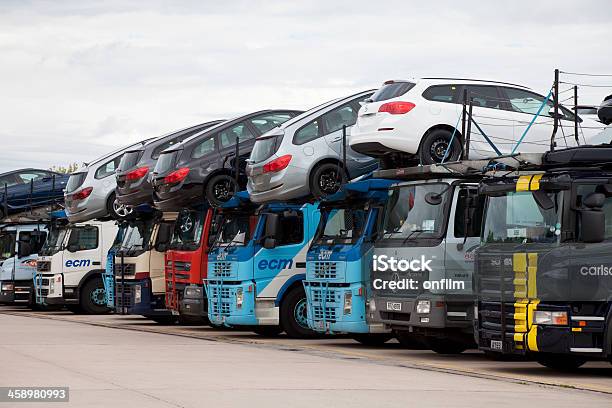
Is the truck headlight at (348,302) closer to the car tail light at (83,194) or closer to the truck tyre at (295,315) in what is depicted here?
the truck tyre at (295,315)

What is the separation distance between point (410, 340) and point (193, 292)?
5.87 m

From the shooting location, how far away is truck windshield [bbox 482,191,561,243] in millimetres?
14914

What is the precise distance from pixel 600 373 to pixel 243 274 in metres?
7.89

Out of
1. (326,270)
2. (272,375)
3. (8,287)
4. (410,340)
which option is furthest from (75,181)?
(272,375)

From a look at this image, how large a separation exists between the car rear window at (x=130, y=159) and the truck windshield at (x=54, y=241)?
4318 mm

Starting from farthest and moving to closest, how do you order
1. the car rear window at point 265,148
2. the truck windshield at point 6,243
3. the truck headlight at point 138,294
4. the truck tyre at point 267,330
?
the truck windshield at point 6,243 → the truck headlight at point 138,294 → the truck tyre at point 267,330 → the car rear window at point 265,148

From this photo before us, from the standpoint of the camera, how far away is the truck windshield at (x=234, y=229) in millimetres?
22812

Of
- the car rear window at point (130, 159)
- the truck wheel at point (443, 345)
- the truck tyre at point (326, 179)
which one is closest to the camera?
the truck wheel at point (443, 345)

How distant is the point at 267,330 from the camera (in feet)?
77.0

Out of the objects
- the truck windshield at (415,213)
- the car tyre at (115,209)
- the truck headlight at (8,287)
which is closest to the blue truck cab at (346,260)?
the truck windshield at (415,213)

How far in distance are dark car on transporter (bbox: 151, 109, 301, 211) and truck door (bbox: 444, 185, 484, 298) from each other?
7.49 metres

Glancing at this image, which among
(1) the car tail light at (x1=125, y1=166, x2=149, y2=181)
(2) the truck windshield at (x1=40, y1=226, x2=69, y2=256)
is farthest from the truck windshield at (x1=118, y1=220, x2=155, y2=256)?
(2) the truck windshield at (x1=40, y1=226, x2=69, y2=256)

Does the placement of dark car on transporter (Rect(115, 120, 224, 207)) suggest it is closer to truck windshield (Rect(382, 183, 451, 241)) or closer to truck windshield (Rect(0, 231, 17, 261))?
truck windshield (Rect(0, 231, 17, 261))

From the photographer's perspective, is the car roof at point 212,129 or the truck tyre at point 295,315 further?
the car roof at point 212,129
